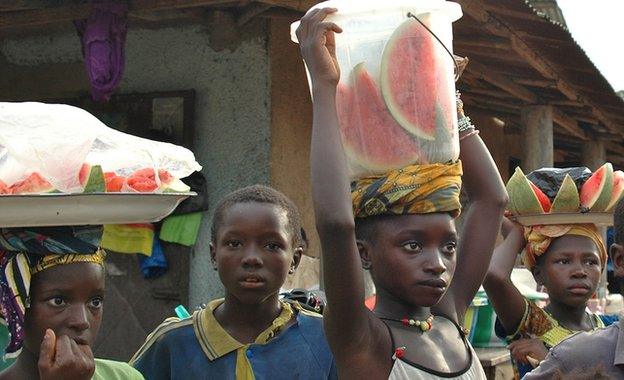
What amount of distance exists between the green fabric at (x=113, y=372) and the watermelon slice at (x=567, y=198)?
175 cm

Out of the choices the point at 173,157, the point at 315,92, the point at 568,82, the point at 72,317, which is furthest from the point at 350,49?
the point at 568,82

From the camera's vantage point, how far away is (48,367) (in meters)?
2.25

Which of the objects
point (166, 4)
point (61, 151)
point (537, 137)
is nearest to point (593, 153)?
point (537, 137)

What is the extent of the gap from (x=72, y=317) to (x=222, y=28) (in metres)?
3.89

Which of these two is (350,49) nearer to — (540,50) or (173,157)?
(173,157)

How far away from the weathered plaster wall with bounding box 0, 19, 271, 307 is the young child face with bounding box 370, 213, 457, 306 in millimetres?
3578

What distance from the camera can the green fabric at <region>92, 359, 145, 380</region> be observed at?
2.61 meters

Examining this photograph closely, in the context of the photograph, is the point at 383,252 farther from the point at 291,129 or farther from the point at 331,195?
the point at 291,129

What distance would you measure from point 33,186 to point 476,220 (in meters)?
1.28

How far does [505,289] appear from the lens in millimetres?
3521

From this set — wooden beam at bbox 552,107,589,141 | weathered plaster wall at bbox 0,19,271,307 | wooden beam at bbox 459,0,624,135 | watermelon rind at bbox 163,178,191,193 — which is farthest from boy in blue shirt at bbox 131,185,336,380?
wooden beam at bbox 552,107,589,141

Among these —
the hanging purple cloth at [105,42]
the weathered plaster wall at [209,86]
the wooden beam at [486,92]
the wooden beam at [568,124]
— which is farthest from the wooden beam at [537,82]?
the hanging purple cloth at [105,42]

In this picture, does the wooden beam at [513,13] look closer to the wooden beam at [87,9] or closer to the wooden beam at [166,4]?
the wooden beam at [87,9]

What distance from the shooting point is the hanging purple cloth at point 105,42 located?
543 centimetres
